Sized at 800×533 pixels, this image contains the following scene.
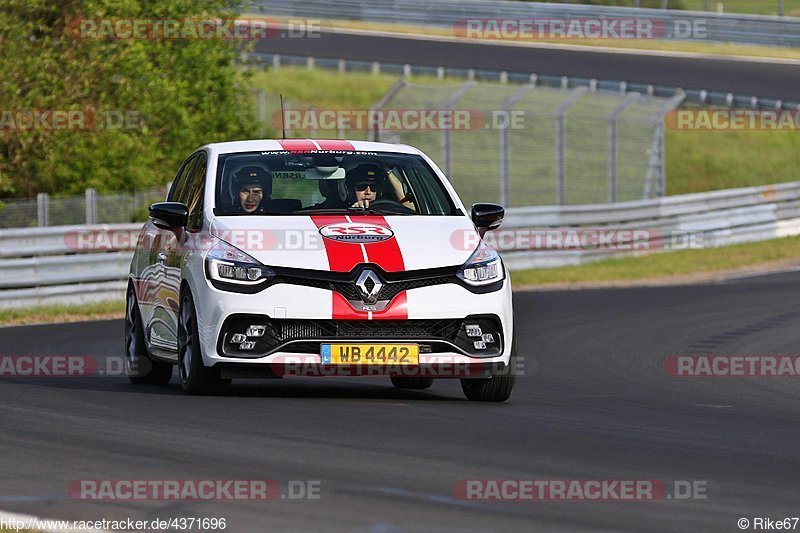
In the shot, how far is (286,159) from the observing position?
1072 cm

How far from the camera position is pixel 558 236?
2566 cm

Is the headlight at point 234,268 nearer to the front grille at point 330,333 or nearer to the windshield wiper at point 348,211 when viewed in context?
the front grille at point 330,333

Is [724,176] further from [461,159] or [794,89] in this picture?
[461,159]

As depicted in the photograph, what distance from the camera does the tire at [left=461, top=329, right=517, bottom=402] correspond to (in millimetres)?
10055

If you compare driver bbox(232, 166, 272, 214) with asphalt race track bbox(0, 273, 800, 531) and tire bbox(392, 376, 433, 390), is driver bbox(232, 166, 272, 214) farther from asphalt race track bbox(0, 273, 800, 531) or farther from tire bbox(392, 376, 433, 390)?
tire bbox(392, 376, 433, 390)

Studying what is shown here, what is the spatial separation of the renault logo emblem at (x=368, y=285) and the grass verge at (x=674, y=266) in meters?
13.9

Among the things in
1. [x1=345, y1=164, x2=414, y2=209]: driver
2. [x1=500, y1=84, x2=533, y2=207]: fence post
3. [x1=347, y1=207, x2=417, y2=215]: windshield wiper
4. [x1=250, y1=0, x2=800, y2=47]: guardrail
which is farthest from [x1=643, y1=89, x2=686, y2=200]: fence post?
[x1=347, y1=207, x2=417, y2=215]: windshield wiper

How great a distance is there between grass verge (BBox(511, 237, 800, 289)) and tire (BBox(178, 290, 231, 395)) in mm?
13372

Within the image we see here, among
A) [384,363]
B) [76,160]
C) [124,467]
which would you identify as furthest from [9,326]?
[124,467]

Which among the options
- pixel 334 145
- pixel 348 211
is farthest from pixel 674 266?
pixel 348 211

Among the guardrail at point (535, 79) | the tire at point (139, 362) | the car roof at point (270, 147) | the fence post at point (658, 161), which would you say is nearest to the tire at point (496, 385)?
→ the car roof at point (270, 147)

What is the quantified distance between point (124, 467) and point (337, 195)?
3.74 meters

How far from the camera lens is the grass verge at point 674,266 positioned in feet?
79.2

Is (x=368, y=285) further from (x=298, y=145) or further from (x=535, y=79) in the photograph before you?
(x=535, y=79)
